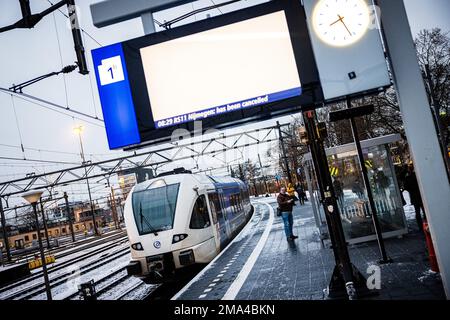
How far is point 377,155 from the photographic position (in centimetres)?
985

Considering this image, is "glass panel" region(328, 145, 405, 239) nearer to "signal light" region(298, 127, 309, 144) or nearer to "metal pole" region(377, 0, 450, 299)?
"signal light" region(298, 127, 309, 144)

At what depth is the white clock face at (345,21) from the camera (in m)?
4.61

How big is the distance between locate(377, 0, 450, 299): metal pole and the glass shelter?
5.04m

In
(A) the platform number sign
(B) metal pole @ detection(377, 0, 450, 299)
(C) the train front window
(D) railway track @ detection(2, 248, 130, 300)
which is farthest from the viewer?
(D) railway track @ detection(2, 248, 130, 300)

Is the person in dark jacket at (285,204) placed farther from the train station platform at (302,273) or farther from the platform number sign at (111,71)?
the platform number sign at (111,71)

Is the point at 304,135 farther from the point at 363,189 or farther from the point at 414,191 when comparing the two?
the point at 414,191

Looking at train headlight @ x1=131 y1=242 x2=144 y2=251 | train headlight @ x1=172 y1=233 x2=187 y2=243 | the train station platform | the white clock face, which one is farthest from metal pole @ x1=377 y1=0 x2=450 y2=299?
train headlight @ x1=131 y1=242 x2=144 y2=251

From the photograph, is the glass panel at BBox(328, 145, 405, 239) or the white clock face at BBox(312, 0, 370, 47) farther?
the glass panel at BBox(328, 145, 405, 239)

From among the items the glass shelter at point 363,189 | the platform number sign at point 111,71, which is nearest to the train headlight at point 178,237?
the glass shelter at point 363,189

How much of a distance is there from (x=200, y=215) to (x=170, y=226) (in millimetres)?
1144

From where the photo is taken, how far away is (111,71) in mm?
5309

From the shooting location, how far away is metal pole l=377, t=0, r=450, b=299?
4.42 meters

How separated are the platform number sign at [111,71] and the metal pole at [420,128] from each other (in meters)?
3.63
